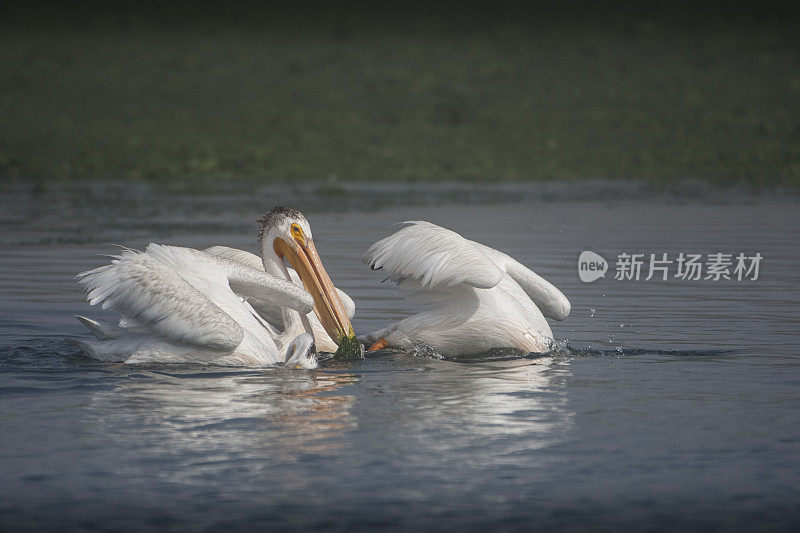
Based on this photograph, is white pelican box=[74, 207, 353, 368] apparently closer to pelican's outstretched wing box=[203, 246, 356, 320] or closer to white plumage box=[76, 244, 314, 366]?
white plumage box=[76, 244, 314, 366]

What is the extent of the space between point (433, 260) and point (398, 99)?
90.3 ft

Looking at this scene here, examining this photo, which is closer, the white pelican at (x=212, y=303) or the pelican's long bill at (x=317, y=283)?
the white pelican at (x=212, y=303)

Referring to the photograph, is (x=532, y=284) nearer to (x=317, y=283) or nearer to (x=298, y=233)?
(x=317, y=283)

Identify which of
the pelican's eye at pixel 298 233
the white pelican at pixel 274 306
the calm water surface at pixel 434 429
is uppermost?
the pelican's eye at pixel 298 233

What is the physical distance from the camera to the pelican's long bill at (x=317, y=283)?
705 cm

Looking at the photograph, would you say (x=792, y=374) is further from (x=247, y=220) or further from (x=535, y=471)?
(x=247, y=220)

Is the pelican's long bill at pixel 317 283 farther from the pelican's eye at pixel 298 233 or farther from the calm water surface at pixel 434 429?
the calm water surface at pixel 434 429

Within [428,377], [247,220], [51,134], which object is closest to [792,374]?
[428,377]

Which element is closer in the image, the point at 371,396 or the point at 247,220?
the point at 371,396

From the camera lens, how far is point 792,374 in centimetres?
634

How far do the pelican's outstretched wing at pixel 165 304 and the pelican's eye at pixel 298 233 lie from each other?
0.97 meters

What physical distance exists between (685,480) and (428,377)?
2099mm
